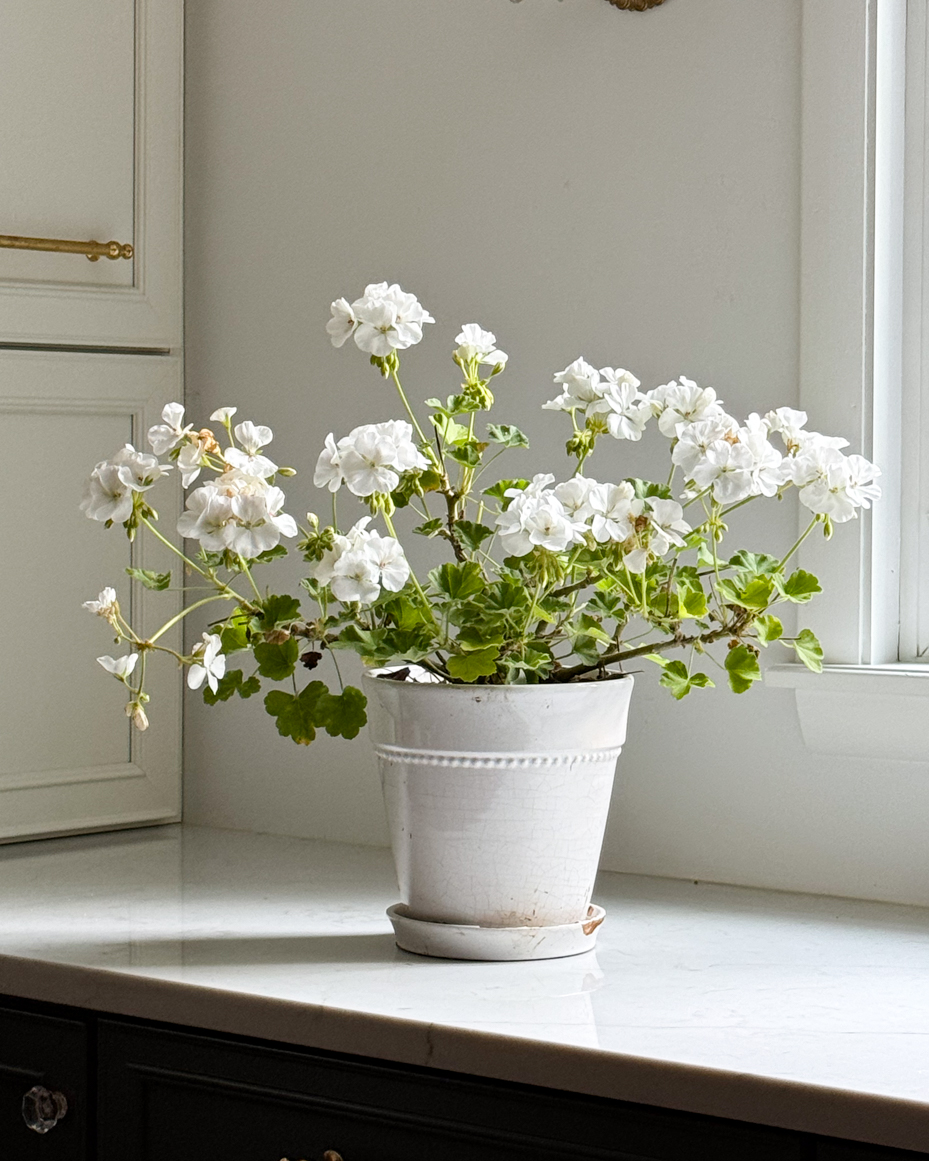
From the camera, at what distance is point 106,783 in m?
1.92

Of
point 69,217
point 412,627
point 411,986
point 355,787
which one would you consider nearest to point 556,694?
point 412,627

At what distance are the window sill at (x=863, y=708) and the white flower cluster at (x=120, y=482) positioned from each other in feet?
2.04

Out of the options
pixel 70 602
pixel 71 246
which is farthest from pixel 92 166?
pixel 70 602

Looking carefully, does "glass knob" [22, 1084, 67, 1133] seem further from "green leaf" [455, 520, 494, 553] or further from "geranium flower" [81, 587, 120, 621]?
"green leaf" [455, 520, 494, 553]

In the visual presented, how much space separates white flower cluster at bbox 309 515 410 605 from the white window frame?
463 millimetres

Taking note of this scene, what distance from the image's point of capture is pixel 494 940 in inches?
52.2

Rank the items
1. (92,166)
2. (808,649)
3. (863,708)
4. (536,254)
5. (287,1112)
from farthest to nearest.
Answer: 1. (92,166)
2. (536,254)
3. (863,708)
4. (808,649)
5. (287,1112)

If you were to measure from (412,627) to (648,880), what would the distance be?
0.48m

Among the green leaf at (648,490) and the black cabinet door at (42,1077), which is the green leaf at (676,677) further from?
the black cabinet door at (42,1077)

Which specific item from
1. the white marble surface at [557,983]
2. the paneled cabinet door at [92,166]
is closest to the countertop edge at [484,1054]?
the white marble surface at [557,983]

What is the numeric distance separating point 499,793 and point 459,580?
17 cm

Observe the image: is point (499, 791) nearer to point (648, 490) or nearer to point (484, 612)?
point (484, 612)

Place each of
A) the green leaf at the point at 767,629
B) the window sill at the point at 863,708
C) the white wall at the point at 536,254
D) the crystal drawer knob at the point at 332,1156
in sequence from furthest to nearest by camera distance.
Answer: the white wall at the point at 536,254
the window sill at the point at 863,708
the green leaf at the point at 767,629
the crystal drawer knob at the point at 332,1156

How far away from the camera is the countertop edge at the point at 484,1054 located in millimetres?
1001
